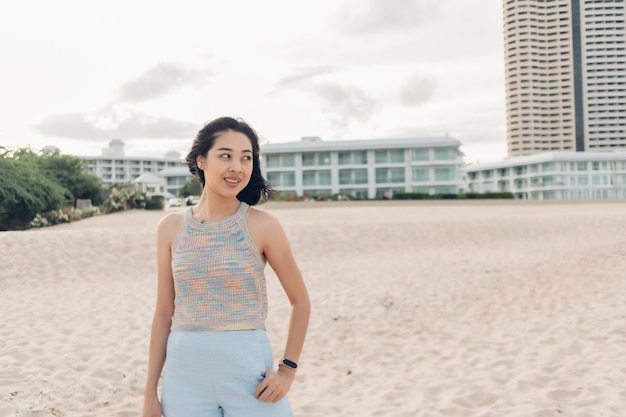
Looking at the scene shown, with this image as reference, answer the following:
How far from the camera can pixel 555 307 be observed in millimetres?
9164

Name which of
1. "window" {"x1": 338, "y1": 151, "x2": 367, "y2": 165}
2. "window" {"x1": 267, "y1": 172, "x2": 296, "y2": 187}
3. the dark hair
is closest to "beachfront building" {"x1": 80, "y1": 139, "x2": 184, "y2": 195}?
"window" {"x1": 267, "y1": 172, "x2": 296, "y2": 187}

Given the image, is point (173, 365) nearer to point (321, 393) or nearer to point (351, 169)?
point (321, 393)

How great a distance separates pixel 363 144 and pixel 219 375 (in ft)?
193

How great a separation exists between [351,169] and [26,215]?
127ft

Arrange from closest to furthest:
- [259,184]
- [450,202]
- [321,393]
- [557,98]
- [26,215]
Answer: [259,184]
[321,393]
[26,215]
[450,202]
[557,98]

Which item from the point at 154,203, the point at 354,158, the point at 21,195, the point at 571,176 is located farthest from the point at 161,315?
the point at 571,176

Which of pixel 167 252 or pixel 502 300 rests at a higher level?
pixel 167 252

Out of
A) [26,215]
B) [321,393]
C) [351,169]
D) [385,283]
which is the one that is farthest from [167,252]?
[351,169]

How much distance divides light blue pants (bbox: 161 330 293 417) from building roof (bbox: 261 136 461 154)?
57.5 meters

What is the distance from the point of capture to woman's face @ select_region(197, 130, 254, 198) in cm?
208

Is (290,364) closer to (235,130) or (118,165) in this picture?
(235,130)

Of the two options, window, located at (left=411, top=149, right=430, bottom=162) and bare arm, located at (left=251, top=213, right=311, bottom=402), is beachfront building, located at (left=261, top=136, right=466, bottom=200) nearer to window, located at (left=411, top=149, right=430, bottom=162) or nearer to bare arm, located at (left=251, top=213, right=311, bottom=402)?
window, located at (left=411, top=149, right=430, bottom=162)

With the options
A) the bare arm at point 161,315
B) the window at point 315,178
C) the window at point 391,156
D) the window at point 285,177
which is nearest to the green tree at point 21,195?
the bare arm at point 161,315

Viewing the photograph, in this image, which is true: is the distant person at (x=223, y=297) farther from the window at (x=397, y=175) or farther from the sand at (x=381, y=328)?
the window at (x=397, y=175)
